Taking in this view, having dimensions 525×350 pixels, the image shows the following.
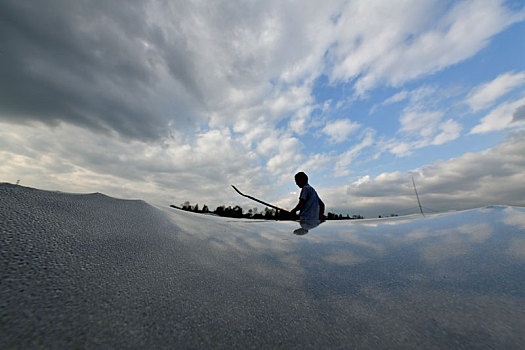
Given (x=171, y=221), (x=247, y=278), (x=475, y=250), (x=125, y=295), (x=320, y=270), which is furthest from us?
(x=171, y=221)

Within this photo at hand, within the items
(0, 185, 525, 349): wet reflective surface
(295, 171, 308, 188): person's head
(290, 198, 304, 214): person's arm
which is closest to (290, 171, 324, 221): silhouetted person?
(290, 198, 304, 214): person's arm

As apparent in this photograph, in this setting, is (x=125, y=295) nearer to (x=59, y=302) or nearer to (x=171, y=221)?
(x=59, y=302)

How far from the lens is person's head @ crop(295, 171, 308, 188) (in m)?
5.16

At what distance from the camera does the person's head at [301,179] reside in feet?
16.9

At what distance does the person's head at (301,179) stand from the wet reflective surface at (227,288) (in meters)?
3.85

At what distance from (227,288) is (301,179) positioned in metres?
4.57

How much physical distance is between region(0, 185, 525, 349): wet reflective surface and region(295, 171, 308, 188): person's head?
385 centimetres

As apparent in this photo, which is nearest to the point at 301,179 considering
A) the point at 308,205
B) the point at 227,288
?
the point at 308,205

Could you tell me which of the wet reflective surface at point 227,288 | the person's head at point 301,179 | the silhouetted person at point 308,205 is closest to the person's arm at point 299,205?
the silhouetted person at point 308,205

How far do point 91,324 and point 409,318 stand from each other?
3.18 feet

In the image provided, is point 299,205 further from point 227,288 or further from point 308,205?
point 227,288

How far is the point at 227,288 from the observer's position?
2.76ft

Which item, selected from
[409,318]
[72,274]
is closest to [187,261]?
[72,274]

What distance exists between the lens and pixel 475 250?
1169 mm
